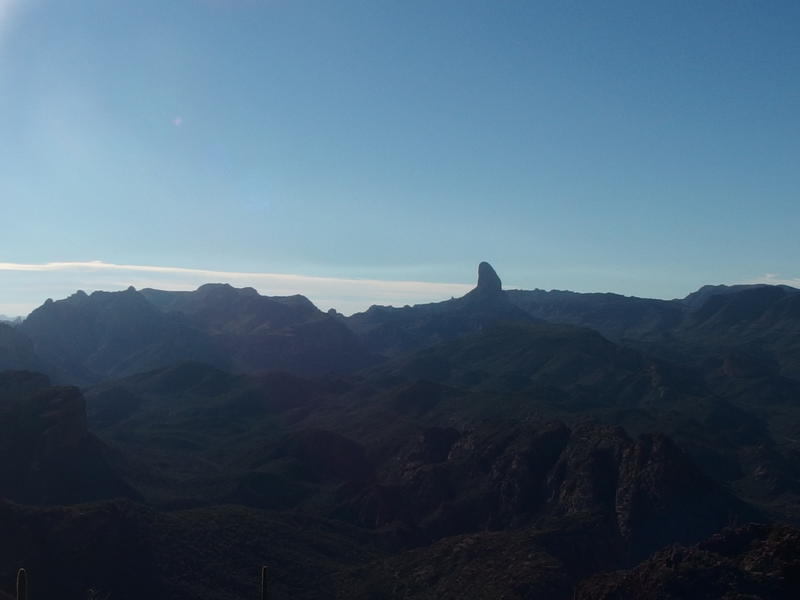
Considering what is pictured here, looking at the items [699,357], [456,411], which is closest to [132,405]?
[456,411]

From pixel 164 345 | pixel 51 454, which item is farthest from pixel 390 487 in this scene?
pixel 164 345

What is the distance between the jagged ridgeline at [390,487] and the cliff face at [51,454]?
0.17m

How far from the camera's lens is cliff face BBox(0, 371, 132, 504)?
204 feet

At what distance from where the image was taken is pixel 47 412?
6888 centimetres

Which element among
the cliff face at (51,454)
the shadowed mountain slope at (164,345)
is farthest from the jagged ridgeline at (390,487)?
the shadowed mountain slope at (164,345)

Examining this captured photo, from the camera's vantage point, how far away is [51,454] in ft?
212

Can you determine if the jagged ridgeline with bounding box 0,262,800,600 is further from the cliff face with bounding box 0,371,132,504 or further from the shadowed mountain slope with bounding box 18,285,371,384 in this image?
the shadowed mountain slope with bounding box 18,285,371,384

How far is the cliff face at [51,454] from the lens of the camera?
62.1 meters

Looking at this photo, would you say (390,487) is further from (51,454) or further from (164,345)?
(164,345)

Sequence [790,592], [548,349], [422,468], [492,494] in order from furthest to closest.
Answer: [548,349]
[422,468]
[492,494]
[790,592]

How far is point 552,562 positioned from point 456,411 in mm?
62447

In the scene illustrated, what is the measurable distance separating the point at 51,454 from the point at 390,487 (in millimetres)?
25226

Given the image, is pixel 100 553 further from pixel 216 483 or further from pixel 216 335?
pixel 216 335

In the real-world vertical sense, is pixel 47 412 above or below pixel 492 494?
above
